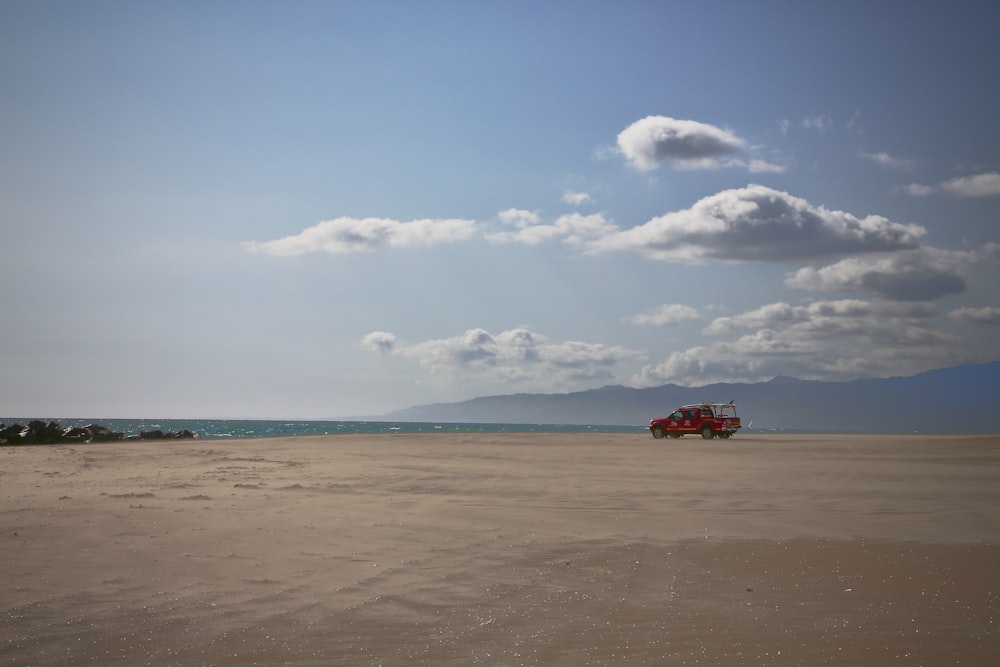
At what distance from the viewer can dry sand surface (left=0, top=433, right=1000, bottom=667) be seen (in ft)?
19.3

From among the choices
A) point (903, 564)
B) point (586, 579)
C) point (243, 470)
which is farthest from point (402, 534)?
point (243, 470)

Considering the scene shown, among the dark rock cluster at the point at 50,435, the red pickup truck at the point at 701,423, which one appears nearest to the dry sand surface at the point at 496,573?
the red pickup truck at the point at 701,423

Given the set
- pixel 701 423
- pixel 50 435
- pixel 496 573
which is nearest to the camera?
pixel 496 573

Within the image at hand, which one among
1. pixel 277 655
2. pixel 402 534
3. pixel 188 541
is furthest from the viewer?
pixel 402 534

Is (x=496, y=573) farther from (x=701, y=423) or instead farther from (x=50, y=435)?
(x=50, y=435)

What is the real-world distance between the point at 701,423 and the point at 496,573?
1542 inches

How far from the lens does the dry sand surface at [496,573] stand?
232 inches

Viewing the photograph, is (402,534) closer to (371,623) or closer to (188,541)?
(188,541)

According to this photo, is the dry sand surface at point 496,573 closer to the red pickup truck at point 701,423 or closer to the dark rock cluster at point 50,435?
the red pickup truck at point 701,423

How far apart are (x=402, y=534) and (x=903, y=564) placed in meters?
5.92

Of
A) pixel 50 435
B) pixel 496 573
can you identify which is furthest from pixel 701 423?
pixel 496 573

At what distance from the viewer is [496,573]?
8305 mm

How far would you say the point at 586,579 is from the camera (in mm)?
8031

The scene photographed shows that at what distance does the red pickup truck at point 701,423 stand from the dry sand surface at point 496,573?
92.6ft
